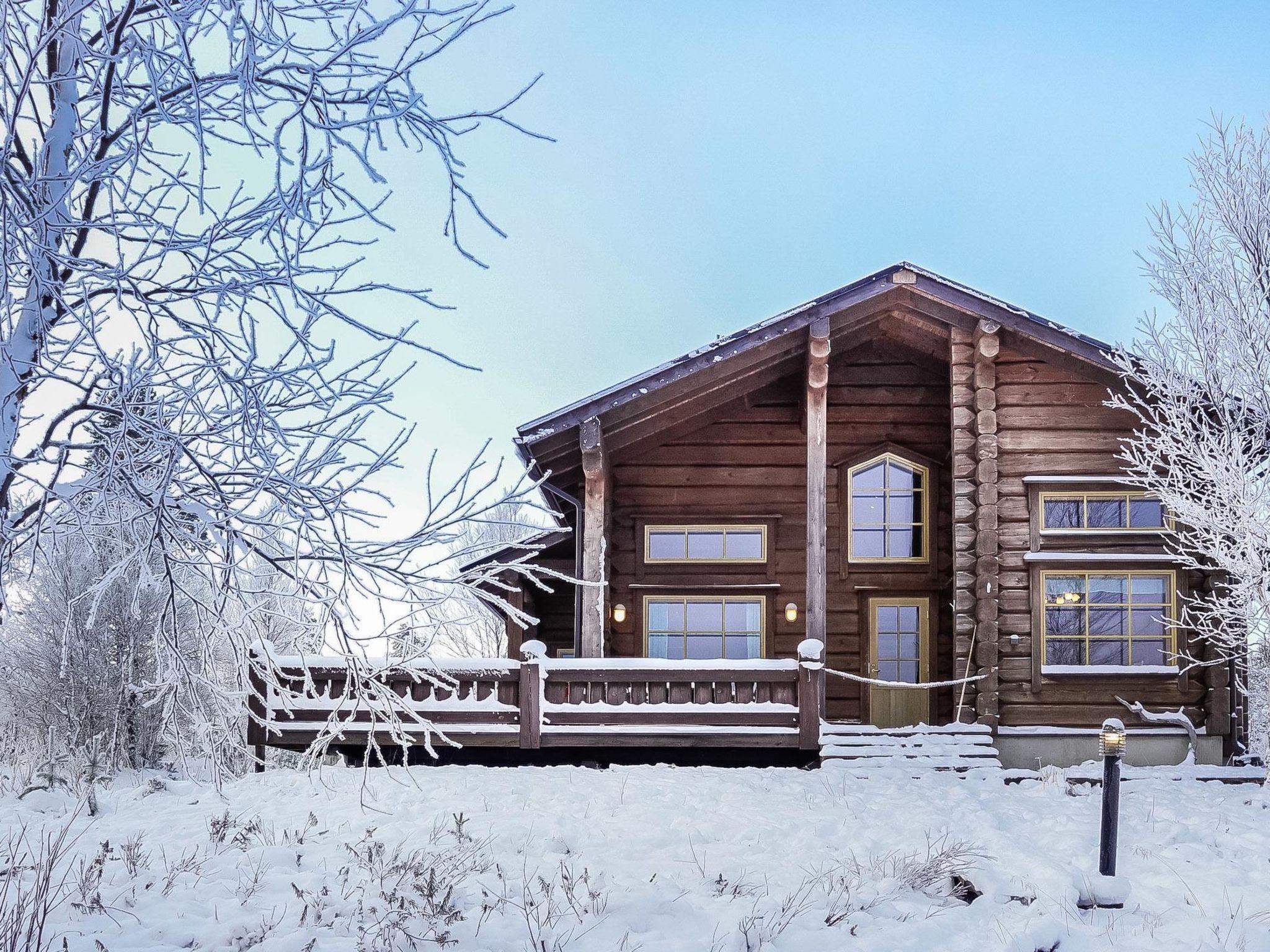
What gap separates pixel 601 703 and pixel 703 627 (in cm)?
306

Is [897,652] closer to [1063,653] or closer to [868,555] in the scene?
[868,555]

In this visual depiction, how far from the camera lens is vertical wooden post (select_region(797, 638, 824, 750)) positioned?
36.4 ft

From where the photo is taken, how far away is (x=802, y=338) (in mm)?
13078

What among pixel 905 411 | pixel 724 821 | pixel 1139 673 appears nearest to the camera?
pixel 724 821

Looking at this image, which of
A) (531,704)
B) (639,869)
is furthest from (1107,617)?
(639,869)

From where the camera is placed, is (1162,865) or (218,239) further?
(1162,865)

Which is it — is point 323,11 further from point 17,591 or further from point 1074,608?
point 17,591

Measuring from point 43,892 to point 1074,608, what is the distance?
12.0 m

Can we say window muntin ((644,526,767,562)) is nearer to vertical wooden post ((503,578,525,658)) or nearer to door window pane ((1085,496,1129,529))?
vertical wooden post ((503,578,525,658))

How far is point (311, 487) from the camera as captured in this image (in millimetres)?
3521

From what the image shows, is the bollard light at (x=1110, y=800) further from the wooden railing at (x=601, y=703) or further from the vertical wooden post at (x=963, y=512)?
the vertical wooden post at (x=963, y=512)

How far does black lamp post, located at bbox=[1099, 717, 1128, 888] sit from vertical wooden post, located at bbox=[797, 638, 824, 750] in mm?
4803

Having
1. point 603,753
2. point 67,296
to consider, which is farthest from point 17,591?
point 67,296

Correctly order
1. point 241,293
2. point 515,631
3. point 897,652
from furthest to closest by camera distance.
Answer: point 515,631 → point 897,652 → point 241,293
